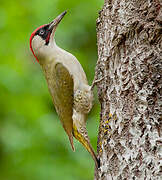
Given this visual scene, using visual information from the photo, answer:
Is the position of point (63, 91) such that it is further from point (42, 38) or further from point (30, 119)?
point (30, 119)

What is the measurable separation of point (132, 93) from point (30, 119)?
2.41 metres

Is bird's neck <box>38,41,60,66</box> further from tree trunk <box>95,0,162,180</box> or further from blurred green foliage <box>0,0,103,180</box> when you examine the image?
tree trunk <box>95,0,162,180</box>

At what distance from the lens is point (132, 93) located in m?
3.17

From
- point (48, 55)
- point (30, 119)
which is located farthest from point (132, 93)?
point (30, 119)

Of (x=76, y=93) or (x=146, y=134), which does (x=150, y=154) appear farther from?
(x=76, y=93)

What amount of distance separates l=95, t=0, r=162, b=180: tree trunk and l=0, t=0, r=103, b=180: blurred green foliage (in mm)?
1737

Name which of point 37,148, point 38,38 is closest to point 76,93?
point 38,38

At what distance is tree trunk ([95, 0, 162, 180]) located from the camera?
3.01m

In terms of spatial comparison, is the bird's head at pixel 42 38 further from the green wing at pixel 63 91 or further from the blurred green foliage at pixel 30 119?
the blurred green foliage at pixel 30 119

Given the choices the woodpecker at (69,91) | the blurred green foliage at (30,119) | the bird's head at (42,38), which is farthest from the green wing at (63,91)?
the blurred green foliage at (30,119)

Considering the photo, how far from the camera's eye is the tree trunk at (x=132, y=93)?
3012 mm

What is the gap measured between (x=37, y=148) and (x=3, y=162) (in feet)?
2.09

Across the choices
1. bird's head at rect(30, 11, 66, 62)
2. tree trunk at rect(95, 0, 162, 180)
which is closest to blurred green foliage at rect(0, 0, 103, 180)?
bird's head at rect(30, 11, 66, 62)

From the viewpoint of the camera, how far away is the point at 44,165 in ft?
16.9
